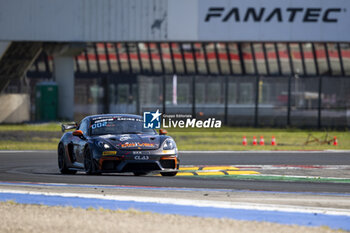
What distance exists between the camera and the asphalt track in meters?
11.3

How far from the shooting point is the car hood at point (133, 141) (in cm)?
1264

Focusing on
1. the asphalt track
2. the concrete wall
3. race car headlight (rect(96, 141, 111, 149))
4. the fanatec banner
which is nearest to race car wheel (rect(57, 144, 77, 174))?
the asphalt track

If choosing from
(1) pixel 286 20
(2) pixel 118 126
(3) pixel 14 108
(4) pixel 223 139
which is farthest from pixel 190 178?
(3) pixel 14 108

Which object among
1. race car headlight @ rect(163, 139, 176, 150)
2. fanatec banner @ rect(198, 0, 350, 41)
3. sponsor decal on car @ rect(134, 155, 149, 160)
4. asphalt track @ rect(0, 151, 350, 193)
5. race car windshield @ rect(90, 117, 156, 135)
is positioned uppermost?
fanatec banner @ rect(198, 0, 350, 41)

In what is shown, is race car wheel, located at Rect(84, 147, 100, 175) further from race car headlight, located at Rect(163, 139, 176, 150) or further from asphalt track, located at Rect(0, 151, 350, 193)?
race car headlight, located at Rect(163, 139, 176, 150)

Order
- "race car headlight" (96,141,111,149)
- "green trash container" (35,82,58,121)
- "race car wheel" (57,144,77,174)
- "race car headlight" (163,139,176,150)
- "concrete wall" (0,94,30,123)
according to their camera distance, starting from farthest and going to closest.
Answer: "green trash container" (35,82,58,121) < "concrete wall" (0,94,30,123) < "race car wheel" (57,144,77,174) < "race car headlight" (163,139,176,150) < "race car headlight" (96,141,111,149)

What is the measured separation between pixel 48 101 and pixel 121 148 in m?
27.2

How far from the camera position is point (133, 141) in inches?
502

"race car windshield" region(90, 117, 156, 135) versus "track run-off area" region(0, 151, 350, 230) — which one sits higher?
"race car windshield" region(90, 117, 156, 135)

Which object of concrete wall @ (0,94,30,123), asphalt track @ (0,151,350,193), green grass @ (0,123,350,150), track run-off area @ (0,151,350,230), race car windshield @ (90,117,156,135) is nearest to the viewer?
track run-off area @ (0,151,350,230)

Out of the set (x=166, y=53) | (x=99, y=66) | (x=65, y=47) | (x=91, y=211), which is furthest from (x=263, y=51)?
(x=91, y=211)

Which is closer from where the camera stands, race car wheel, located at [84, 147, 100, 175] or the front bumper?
the front bumper

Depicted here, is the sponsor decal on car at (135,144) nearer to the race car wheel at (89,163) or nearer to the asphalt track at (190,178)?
the asphalt track at (190,178)

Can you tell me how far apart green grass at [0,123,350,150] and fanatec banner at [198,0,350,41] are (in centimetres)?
611
